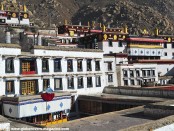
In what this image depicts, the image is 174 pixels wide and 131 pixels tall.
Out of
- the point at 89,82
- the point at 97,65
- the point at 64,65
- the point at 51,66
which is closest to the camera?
the point at 51,66

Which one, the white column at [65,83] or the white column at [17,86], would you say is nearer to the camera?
the white column at [17,86]

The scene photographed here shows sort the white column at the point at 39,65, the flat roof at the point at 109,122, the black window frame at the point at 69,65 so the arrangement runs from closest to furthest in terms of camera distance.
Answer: the flat roof at the point at 109,122, the white column at the point at 39,65, the black window frame at the point at 69,65

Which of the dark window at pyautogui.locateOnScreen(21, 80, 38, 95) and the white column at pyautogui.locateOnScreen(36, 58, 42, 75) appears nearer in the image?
the dark window at pyautogui.locateOnScreen(21, 80, 38, 95)

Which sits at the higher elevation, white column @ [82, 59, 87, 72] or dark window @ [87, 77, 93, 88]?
white column @ [82, 59, 87, 72]

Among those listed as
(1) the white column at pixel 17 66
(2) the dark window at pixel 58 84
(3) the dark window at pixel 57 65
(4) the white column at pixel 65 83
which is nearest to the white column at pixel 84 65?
(4) the white column at pixel 65 83

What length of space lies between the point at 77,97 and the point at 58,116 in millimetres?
8834

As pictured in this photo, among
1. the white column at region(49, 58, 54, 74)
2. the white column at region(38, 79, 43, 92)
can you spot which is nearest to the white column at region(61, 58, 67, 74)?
the white column at region(49, 58, 54, 74)

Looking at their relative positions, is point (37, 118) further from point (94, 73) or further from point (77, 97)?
point (94, 73)

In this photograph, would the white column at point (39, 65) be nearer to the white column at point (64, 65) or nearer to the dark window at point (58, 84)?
the dark window at point (58, 84)

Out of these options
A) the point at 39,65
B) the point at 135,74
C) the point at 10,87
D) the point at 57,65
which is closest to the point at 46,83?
the point at 39,65

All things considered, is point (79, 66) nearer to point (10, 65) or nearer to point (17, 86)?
point (17, 86)

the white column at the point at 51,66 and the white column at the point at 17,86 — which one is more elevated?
the white column at the point at 51,66

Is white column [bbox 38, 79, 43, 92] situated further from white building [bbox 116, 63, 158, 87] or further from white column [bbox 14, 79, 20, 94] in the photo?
white building [bbox 116, 63, 158, 87]

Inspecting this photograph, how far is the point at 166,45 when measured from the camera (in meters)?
83.3
